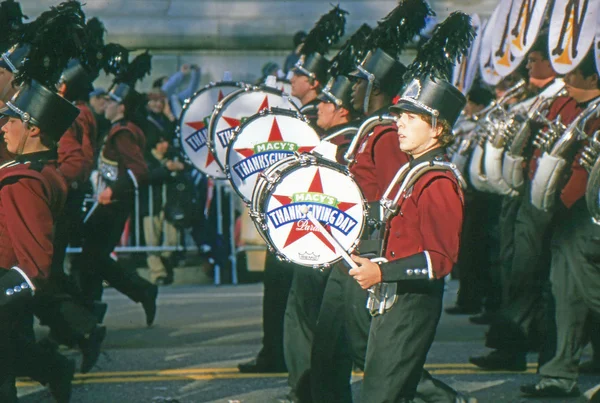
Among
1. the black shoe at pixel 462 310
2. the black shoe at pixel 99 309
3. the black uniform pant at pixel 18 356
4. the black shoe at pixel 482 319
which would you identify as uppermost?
the black uniform pant at pixel 18 356

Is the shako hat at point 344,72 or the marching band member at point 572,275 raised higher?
the shako hat at point 344,72

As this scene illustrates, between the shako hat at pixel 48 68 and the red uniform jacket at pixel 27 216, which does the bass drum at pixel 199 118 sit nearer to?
the shako hat at pixel 48 68

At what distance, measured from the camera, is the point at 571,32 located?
7.89 meters

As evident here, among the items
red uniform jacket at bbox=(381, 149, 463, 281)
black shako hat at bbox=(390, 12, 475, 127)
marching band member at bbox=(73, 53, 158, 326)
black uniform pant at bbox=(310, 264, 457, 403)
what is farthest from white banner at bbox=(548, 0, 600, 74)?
marching band member at bbox=(73, 53, 158, 326)

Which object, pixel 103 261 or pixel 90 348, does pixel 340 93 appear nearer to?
pixel 90 348

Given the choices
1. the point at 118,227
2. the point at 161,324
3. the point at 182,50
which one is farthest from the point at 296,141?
the point at 182,50

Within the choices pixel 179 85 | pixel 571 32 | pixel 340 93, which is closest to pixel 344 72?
pixel 340 93

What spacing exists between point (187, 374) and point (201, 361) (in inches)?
18.6

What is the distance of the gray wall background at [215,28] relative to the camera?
17484 mm

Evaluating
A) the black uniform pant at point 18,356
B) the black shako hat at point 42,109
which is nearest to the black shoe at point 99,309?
the black uniform pant at point 18,356

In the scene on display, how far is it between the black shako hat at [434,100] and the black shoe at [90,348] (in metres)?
3.29

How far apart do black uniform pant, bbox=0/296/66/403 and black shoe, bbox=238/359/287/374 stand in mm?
1556

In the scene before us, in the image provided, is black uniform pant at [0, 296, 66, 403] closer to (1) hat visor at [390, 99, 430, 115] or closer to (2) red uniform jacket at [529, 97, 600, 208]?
(1) hat visor at [390, 99, 430, 115]

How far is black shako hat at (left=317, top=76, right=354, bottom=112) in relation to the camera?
7445 mm
